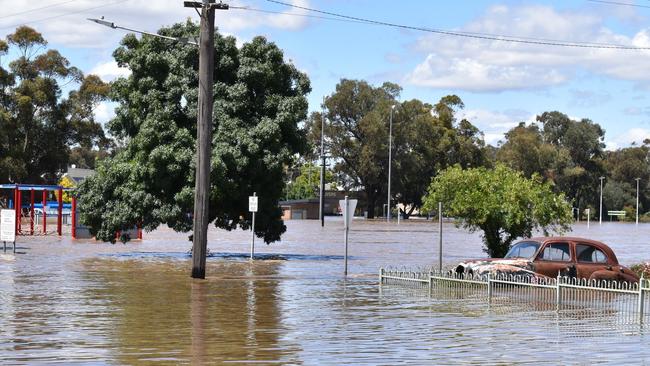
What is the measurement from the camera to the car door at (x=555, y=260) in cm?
2281

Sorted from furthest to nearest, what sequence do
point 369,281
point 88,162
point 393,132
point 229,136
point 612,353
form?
point 88,162 < point 393,132 < point 229,136 < point 369,281 < point 612,353

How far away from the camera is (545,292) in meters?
20.4

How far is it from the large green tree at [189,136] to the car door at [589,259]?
1476 cm

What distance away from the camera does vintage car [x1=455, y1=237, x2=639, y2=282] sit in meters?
22.8

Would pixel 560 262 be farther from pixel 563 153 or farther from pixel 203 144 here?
pixel 563 153

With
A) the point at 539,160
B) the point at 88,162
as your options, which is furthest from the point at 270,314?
the point at 88,162

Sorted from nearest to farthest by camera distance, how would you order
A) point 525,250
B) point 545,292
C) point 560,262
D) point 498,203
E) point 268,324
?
1. point 268,324
2. point 545,292
3. point 560,262
4. point 525,250
5. point 498,203

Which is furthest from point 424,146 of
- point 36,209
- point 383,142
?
point 36,209

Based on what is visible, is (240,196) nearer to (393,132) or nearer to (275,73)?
(275,73)

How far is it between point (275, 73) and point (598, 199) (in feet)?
474

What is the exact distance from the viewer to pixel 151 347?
13258 mm

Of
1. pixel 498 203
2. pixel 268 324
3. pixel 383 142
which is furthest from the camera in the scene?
pixel 383 142

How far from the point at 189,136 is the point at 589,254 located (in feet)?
55.6

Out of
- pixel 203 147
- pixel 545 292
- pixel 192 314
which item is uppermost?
pixel 203 147
